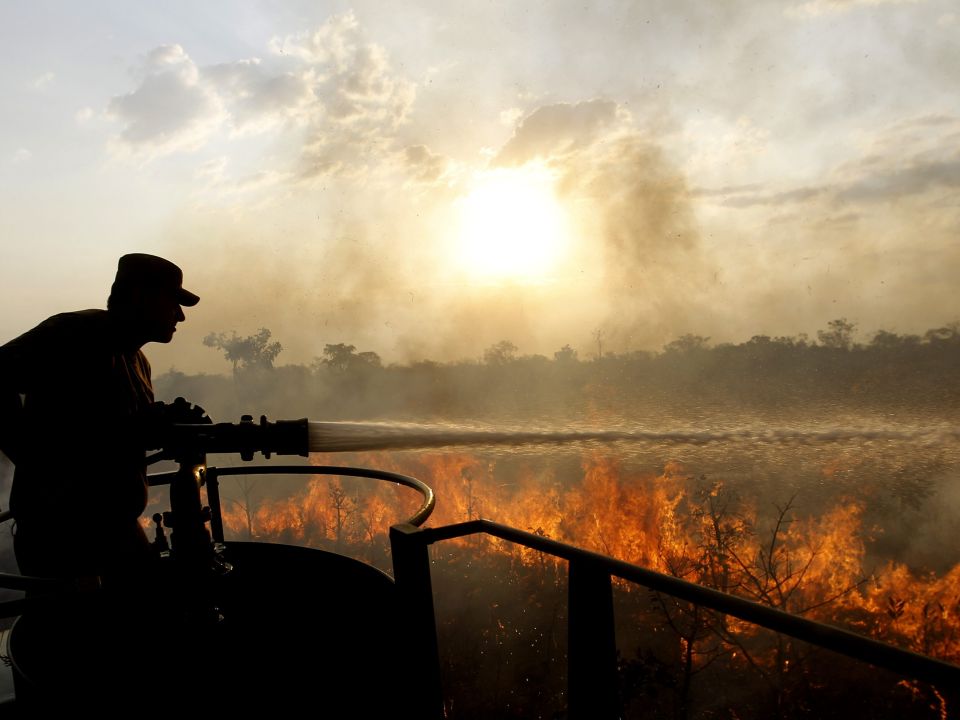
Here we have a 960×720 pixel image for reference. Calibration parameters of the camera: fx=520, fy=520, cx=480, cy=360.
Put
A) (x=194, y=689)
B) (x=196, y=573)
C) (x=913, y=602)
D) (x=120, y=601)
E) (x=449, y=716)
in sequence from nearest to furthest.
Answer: (x=194, y=689)
(x=196, y=573)
(x=120, y=601)
(x=913, y=602)
(x=449, y=716)

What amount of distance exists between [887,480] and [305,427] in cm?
6052

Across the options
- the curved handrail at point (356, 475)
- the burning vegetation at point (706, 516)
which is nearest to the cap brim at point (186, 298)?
the curved handrail at point (356, 475)

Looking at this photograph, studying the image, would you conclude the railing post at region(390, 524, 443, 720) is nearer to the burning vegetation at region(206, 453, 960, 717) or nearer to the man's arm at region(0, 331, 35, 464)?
the man's arm at region(0, 331, 35, 464)

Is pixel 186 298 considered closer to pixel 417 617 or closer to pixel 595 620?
pixel 417 617

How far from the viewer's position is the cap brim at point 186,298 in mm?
3236

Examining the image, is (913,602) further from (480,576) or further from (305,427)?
(305,427)

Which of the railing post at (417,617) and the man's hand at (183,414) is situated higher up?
the man's hand at (183,414)

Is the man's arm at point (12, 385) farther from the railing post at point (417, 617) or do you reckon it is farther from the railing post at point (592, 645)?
the railing post at point (592, 645)

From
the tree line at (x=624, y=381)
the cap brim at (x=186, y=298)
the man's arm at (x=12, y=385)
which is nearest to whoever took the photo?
the man's arm at (x=12, y=385)

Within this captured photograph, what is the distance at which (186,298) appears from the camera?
10.8 feet

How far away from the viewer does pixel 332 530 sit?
69625 mm

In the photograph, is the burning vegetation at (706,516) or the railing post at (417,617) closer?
the railing post at (417,617)

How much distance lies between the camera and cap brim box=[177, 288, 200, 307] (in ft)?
10.6

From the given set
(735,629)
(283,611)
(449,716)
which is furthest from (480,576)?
(283,611)
